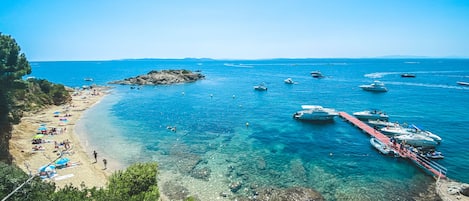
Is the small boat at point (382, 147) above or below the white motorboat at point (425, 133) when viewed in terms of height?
below

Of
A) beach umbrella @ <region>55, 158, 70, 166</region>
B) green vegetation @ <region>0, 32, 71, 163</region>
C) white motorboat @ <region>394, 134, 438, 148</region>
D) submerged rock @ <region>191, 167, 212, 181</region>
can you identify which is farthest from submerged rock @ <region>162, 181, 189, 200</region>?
white motorboat @ <region>394, 134, 438, 148</region>

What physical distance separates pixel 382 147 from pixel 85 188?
35.9 meters

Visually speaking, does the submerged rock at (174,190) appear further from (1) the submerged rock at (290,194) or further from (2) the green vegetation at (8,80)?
(2) the green vegetation at (8,80)

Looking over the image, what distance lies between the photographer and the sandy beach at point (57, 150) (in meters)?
27.9

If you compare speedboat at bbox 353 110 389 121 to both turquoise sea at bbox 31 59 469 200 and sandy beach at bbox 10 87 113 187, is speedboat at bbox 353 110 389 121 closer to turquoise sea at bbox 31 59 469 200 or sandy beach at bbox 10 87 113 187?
turquoise sea at bbox 31 59 469 200

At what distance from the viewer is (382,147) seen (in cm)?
3584

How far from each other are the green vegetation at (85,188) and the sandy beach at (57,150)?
4934 mm

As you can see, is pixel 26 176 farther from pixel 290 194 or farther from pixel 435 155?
pixel 435 155

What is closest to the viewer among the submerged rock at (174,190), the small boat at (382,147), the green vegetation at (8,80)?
the submerged rock at (174,190)

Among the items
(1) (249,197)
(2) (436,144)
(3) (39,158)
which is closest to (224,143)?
(1) (249,197)

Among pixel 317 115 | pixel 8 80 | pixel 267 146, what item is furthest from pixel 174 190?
pixel 317 115

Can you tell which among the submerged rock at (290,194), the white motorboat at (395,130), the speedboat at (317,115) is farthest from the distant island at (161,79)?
the submerged rock at (290,194)

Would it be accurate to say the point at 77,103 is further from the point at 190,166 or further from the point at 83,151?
the point at 190,166

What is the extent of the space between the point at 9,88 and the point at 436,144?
57.1m
